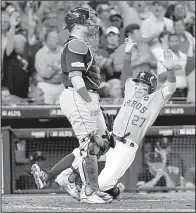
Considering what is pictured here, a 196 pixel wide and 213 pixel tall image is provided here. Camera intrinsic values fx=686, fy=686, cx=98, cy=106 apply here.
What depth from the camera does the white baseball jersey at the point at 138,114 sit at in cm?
593

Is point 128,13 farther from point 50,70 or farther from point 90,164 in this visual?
point 90,164

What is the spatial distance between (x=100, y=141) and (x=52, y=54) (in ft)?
14.7

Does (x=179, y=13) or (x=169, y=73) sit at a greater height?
(x=179, y=13)

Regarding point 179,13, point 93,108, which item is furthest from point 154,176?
point 93,108

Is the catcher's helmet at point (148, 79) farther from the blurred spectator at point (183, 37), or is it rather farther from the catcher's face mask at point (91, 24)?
the blurred spectator at point (183, 37)

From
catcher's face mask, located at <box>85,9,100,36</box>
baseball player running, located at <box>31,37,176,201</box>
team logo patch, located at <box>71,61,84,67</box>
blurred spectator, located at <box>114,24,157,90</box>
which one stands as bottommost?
baseball player running, located at <box>31,37,176,201</box>

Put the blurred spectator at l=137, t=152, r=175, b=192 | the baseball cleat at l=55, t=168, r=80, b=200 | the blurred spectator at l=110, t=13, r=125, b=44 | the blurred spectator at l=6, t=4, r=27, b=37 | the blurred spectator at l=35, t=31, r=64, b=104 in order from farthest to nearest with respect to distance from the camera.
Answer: the blurred spectator at l=110, t=13, r=125, b=44, the blurred spectator at l=6, t=4, r=27, b=37, the blurred spectator at l=35, t=31, r=64, b=104, the blurred spectator at l=137, t=152, r=175, b=192, the baseball cleat at l=55, t=168, r=80, b=200

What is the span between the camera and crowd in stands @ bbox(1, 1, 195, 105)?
933cm

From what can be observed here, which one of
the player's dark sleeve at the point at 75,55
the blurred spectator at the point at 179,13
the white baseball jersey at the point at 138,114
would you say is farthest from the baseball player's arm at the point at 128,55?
the blurred spectator at the point at 179,13

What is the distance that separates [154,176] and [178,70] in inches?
66.0

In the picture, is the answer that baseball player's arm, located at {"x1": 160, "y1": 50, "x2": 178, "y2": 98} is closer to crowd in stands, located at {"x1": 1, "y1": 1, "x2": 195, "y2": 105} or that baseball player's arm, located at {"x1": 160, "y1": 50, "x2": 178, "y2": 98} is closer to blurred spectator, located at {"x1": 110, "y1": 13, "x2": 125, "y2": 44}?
crowd in stands, located at {"x1": 1, "y1": 1, "x2": 195, "y2": 105}

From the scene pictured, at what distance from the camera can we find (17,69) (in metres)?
9.41

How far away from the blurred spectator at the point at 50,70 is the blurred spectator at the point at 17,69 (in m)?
0.17

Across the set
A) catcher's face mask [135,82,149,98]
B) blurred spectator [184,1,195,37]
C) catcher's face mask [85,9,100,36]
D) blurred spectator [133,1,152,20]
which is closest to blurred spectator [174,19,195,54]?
blurred spectator [184,1,195,37]
